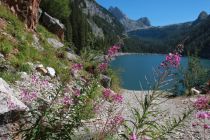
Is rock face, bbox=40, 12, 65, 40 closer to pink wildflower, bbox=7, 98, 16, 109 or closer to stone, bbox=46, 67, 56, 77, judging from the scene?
stone, bbox=46, 67, 56, 77

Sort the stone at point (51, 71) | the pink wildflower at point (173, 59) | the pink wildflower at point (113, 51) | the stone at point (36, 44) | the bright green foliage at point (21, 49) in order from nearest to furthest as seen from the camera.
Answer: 1. the pink wildflower at point (173, 59)
2. the pink wildflower at point (113, 51)
3. the bright green foliage at point (21, 49)
4. the stone at point (51, 71)
5. the stone at point (36, 44)

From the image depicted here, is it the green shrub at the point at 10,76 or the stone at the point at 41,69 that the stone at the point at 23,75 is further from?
the stone at the point at 41,69

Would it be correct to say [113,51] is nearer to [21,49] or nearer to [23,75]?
[23,75]

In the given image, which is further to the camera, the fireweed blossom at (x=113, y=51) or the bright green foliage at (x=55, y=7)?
the bright green foliage at (x=55, y=7)

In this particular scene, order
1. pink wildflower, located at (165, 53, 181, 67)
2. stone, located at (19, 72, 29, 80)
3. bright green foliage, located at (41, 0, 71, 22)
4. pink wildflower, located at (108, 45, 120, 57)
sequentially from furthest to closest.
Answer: bright green foliage, located at (41, 0, 71, 22)
stone, located at (19, 72, 29, 80)
pink wildflower, located at (108, 45, 120, 57)
pink wildflower, located at (165, 53, 181, 67)

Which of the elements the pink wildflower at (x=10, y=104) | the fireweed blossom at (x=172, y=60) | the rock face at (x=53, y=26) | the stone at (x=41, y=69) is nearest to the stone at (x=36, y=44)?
the stone at (x=41, y=69)

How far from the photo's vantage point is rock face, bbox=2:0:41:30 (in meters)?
26.7

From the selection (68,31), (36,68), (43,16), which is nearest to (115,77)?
(36,68)

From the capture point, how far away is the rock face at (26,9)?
2672 centimetres

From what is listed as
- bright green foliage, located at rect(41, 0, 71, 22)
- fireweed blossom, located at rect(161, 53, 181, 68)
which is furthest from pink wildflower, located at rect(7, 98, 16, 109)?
bright green foliage, located at rect(41, 0, 71, 22)

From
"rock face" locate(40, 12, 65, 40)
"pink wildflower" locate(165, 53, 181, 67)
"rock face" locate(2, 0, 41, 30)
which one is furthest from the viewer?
"rock face" locate(40, 12, 65, 40)

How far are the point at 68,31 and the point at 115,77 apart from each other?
70168 mm

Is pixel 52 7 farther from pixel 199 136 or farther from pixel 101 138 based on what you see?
pixel 101 138

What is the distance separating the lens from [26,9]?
2775 centimetres
